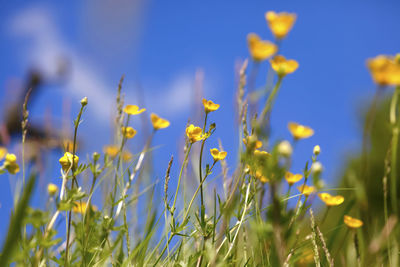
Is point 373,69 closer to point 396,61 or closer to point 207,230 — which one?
point 396,61

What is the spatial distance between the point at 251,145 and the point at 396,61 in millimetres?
341

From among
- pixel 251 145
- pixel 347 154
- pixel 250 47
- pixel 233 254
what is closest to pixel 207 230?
pixel 233 254

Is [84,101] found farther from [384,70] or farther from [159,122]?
[384,70]

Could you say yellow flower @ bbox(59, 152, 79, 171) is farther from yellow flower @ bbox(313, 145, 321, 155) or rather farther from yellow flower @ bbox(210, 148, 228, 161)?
yellow flower @ bbox(313, 145, 321, 155)

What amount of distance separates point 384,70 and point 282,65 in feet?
0.58

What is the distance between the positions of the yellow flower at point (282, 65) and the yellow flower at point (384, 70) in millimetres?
128

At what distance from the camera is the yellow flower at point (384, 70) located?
670mm

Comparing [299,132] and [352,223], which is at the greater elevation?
[299,132]

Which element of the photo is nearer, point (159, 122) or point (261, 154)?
point (261, 154)

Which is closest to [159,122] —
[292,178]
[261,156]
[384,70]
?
[292,178]

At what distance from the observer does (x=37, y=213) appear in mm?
585

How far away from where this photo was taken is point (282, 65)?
68 centimetres

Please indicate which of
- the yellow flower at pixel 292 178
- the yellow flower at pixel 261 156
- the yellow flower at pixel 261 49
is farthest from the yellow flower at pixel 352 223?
the yellow flower at pixel 261 49

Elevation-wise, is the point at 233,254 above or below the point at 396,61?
below
